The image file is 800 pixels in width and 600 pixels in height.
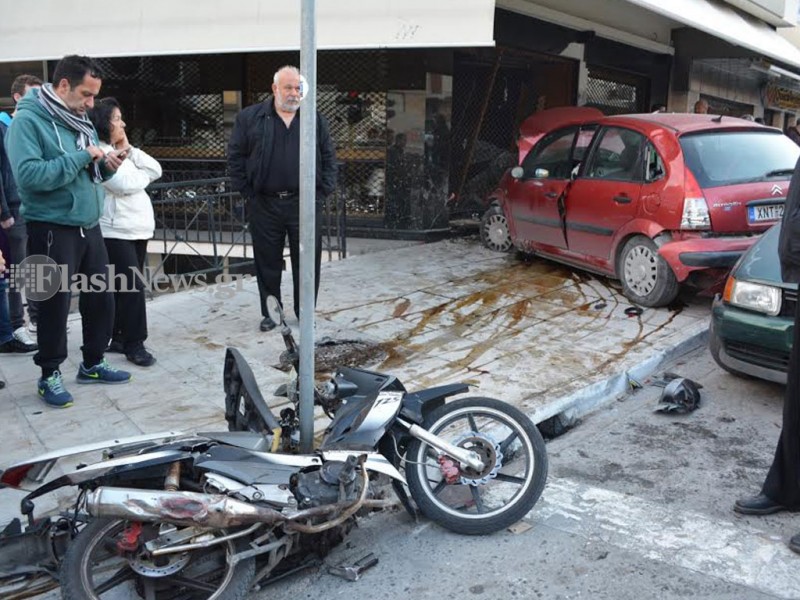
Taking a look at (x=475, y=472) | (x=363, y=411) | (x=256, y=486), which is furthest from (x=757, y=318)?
(x=256, y=486)

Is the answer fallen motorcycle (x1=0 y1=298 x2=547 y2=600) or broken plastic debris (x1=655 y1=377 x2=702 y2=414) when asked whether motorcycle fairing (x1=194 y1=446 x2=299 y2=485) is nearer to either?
fallen motorcycle (x1=0 y1=298 x2=547 y2=600)

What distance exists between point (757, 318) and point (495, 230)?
15.9 feet

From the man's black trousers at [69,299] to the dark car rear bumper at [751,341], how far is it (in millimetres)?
3976

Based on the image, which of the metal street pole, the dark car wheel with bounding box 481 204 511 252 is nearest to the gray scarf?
the metal street pole

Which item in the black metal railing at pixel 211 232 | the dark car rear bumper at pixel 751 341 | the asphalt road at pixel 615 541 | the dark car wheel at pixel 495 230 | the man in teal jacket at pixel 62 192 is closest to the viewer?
the asphalt road at pixel 615 541

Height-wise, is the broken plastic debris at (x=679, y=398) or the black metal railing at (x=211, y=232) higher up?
the black metal railing at (x=211, y=232)

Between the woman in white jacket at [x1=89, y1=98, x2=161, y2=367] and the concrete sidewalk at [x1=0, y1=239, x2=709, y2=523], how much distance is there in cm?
28

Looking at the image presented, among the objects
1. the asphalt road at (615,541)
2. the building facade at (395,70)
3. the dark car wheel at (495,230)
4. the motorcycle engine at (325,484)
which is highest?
the building facade at (395,70)

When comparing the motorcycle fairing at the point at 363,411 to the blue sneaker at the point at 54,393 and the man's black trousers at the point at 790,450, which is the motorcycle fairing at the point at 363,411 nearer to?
the man's black trousers at the point at 790,450

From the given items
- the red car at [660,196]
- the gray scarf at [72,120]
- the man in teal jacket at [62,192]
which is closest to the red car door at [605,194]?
the red car at [660,196]

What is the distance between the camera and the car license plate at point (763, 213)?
6.36m

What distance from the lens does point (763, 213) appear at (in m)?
6.41

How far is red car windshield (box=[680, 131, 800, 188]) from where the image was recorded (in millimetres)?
6449

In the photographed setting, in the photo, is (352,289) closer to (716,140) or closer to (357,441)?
(716,140)
